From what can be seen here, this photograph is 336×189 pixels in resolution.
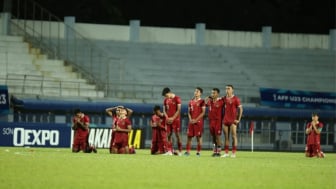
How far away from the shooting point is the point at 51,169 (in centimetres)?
2109

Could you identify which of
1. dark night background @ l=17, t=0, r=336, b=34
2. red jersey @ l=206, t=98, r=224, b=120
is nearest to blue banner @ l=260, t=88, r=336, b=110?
dark night background @ l=17, t=0, r=336, b=34

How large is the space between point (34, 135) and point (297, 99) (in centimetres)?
1683

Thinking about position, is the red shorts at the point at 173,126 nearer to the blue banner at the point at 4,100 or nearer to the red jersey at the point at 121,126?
the red jersey at the point at 121,126

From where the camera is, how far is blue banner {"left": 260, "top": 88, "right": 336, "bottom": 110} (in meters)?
51.3

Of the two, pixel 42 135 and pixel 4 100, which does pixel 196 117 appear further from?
pixel 4 100

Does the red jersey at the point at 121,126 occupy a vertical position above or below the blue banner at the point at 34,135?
above

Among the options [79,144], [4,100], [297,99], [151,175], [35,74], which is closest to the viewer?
[151,175]

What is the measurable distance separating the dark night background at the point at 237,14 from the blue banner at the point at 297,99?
35.5 feet

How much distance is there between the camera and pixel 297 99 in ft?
172

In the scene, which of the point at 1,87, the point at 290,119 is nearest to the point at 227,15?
the point at 290,119

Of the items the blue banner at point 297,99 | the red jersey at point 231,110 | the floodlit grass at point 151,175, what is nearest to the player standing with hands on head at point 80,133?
the red jersey at point 231,110

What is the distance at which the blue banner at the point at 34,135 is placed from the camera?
133ft

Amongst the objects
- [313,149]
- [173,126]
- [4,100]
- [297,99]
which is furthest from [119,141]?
[297,99]

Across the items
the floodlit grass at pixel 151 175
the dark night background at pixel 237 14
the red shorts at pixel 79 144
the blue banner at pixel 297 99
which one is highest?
the dark night background at pixel 237 14
